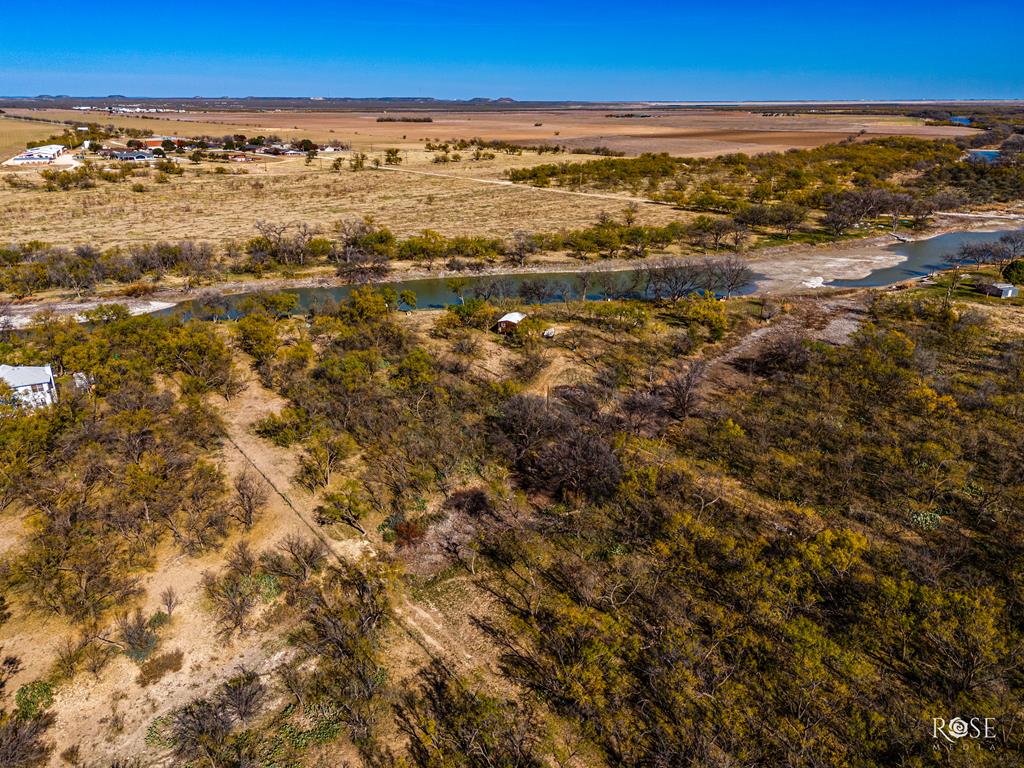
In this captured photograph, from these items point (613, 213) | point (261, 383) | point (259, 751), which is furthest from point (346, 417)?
point (613, 213)

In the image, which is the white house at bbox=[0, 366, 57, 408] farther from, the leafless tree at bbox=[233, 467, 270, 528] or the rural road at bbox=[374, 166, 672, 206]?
the rural road at bbox=[374, 166, 672, 206]

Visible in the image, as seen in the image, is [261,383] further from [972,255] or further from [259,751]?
[972,255]

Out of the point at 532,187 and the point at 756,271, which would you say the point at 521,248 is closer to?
the point at 756,271

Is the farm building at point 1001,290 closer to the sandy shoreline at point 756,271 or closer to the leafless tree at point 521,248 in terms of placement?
the sandy shoreline at point 756,271

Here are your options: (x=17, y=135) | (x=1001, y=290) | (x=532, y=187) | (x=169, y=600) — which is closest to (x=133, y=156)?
(x=17, y=135)

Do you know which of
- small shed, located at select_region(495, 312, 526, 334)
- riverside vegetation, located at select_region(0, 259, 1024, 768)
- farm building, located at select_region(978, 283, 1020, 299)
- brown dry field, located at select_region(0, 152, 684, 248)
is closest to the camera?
riverside vegetation, located at select_region(0, 259, 1024, 768)

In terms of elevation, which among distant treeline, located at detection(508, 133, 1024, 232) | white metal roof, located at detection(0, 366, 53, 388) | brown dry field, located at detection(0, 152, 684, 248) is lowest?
white metal roof, located at detection(0, 366, 53, 388)

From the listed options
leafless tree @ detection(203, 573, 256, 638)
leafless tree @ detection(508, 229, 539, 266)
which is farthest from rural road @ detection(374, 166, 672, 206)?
leafless tree @ detection(203, 573, 256, 638)
